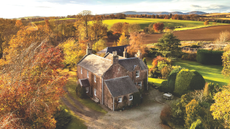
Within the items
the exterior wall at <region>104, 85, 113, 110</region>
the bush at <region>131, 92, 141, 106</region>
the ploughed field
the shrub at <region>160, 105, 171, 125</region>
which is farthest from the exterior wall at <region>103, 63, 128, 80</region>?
the ploughed field

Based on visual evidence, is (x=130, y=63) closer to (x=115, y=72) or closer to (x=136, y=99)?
(x=115, y=72)

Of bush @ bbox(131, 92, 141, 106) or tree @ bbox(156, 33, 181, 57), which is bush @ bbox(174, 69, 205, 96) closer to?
bush @ bbox(131, 92, 141, 106)

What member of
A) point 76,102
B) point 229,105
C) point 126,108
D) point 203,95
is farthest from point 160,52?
point 229,105

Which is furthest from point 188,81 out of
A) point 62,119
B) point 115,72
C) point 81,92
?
point 62,119

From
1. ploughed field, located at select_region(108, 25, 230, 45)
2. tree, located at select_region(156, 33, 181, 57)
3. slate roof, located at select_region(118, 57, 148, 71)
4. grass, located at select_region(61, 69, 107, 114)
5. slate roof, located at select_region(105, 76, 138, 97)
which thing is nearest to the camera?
slate roof, located at select_region(105, 76, 138, 97)

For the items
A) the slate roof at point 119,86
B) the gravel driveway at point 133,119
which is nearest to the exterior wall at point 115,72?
the slate roof at point 119,86
